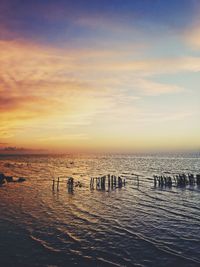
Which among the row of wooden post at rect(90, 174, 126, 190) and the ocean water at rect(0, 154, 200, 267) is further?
the row of wooden post at rect(90, 174, 126, 190)

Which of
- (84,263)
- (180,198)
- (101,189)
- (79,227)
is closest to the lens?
(84,263)

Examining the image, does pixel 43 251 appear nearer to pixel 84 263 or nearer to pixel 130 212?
pixel 84 263

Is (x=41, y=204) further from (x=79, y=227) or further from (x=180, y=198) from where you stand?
(x=180, y=198)

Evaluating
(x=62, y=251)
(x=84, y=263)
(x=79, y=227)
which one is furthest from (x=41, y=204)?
(x=84, y=263)

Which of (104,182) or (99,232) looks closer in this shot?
(99,232)

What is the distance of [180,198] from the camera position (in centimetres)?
3734

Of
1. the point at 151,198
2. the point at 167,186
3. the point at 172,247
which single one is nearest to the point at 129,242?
the point at 172,247

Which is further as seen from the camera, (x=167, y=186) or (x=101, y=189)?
(x=167, y=186)

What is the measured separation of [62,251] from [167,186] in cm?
3712

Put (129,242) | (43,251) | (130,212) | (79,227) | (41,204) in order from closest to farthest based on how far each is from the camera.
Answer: (43,251)
(129,242)
(79,227)
(130,212)
(41,204)

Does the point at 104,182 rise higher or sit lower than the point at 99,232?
higher

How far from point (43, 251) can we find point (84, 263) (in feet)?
10.8

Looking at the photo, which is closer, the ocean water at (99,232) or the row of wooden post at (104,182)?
the ocean water at (99,232)

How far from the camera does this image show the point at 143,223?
78.4ft
